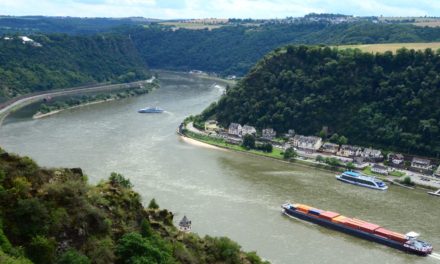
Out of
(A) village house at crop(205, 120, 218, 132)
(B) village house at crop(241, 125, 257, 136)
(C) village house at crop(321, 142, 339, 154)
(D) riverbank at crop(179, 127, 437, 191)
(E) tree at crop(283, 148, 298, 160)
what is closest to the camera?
(D) riverbank at crop(179, 127, 437, 191)

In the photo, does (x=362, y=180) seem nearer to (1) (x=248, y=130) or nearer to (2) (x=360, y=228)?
(2) (x=360, y=228)

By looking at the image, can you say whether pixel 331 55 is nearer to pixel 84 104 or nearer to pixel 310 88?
pixel 310 88

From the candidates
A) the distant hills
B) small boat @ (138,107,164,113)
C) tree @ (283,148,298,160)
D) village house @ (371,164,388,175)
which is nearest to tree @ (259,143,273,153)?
tree @ (283,148,298,160)

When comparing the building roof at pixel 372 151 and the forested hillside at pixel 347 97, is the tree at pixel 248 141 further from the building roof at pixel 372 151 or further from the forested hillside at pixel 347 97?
the building roof at pixel 372 151

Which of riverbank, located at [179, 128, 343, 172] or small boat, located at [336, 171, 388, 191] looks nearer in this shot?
small boat, located at [336, 171, 388, 191]

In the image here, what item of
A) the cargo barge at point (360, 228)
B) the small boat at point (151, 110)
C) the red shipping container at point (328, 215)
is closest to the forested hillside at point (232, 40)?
the small boat at point (151, 110)

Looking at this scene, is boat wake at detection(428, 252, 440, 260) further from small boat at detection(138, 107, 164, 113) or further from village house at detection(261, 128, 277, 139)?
small boat at detection(138, 107, 164, 113)

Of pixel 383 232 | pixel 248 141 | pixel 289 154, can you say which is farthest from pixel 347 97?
pixel 383 232
